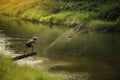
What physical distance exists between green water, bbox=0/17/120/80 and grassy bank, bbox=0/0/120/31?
1025 centimetres

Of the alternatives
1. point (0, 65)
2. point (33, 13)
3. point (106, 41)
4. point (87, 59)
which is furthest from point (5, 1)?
A: point (0, 65)

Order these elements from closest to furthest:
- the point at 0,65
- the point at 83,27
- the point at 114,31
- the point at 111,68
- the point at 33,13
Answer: the point at 0,65 → the point at 111,68 → the point at 114,31 → the point at 83,27 → the point at 33,13

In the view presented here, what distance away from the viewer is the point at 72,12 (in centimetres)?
9131

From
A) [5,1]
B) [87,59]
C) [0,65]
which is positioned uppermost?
[0,65]

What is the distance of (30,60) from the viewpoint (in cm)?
4212

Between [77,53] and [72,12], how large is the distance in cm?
4347

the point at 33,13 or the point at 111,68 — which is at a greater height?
the point at 111,68

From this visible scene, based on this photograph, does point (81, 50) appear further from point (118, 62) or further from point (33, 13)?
point (33, 13)

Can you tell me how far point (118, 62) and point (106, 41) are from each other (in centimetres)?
1811

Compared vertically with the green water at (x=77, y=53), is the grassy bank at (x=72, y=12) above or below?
below

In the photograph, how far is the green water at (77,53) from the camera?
36125mm

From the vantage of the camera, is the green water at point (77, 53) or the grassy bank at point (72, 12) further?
the grassy bank at point (72, 12)

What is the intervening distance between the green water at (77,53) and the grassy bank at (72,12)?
10250 millimetres

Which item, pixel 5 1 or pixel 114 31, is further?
pixel 5 1
